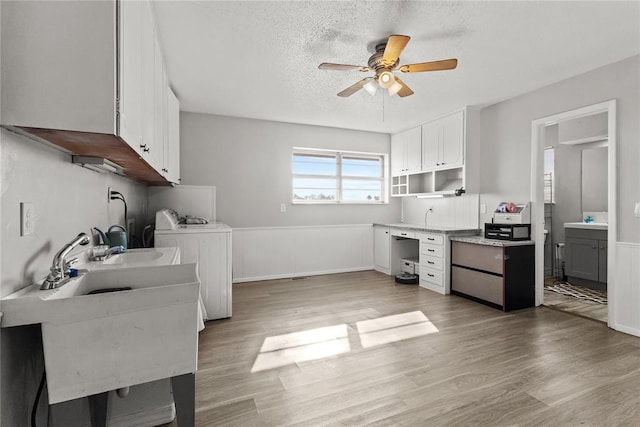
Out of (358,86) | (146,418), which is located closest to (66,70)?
(146,418)

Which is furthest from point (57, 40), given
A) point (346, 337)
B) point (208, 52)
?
point (346, 337)

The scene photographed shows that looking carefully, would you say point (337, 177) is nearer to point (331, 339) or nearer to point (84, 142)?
point (331, 339)

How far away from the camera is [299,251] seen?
501cm

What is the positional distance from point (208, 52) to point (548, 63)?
320 cm

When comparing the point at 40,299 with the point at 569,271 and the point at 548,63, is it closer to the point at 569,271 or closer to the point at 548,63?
the point at 548,63

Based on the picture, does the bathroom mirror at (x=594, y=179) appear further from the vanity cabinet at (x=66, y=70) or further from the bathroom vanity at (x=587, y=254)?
the vanity cabinet at (x=66, y=70)

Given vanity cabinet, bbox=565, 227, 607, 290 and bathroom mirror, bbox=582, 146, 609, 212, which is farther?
bathroom mirror, bbox=582, 146, 609, 212

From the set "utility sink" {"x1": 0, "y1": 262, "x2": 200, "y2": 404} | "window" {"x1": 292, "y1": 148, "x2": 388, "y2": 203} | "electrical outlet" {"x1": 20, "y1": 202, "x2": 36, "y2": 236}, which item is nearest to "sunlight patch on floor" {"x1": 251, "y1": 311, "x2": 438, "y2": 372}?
"utility sink" {"x1": 0, "y1": 262, "x2": 200, "y2": 404}

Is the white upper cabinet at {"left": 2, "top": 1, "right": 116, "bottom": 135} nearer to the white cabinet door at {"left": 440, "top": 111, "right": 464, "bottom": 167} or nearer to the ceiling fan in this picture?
the ceiling fan

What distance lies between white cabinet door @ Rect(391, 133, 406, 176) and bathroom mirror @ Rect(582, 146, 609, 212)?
113 inches

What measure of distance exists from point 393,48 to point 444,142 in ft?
8.46

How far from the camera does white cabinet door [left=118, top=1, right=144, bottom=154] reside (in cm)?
114

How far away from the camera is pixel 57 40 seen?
100 centimetres

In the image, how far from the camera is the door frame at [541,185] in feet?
9.37
